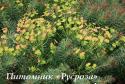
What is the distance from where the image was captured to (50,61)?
3.88 metres

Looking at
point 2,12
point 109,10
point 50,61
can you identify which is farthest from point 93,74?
point 2,12

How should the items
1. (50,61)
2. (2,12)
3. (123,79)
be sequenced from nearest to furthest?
(50,61), (123,79), (2,12)

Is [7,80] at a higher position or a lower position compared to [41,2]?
lower

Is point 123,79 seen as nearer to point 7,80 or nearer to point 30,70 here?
point 30,70

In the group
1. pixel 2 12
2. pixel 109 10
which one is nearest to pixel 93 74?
pixel 109 10

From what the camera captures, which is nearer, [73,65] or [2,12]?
[73,65]

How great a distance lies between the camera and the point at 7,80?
12.5 ft

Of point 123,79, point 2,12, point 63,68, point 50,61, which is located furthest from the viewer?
point 2,12

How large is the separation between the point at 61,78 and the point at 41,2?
168 centimetres

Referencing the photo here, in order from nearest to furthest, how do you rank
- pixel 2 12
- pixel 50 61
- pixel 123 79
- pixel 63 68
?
pixel 63 68 < pixel 50 61 < pixel 123 79 < pixel 2 12

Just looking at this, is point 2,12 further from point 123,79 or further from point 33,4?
point 123,79

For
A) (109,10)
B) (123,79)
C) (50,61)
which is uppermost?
(109,10)

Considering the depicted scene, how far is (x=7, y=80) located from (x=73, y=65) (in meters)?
0.79

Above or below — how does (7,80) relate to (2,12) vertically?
below
